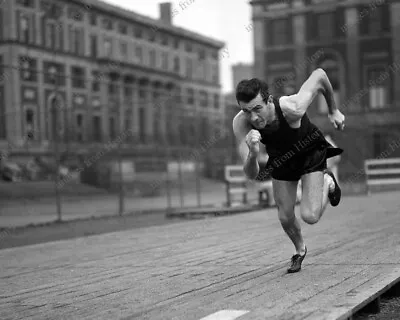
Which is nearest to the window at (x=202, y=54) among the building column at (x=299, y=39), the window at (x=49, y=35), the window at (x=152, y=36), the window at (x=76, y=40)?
the window at (x=152, y=36)

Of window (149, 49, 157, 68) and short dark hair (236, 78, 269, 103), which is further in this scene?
window (149, 49, 157, 68)

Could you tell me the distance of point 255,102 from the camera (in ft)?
22.4

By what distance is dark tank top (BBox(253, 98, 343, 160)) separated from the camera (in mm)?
7199

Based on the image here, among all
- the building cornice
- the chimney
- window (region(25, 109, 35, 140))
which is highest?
the chimney

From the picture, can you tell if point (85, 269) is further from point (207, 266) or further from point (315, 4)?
point (315, 4)

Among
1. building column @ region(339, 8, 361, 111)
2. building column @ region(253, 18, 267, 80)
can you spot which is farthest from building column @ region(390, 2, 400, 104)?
building column @ region(253, 18, 267, 80)

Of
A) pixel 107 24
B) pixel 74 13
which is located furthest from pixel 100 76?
pixel 107 24

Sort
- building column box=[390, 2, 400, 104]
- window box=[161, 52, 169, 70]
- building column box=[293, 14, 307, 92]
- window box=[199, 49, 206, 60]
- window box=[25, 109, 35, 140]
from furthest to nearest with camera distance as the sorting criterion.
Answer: window box=[199, 49, 206, 60]
window box=[161, 52, 169, 70]
building column box=[293, 14, 307, 92]
building column box=[390, 2, 400, 104]
window box=[25, 109, 35, 140]

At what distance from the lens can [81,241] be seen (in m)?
13.1

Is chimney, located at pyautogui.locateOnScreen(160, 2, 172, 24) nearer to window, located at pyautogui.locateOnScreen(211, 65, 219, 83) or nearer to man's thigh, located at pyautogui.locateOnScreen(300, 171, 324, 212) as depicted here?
window, located at pyautogui.locateOnScreen(211, 65, 219, 83)

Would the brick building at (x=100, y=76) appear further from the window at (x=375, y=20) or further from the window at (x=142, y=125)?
the window at (x=375, y=20)

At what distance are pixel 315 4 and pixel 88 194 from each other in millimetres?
26214

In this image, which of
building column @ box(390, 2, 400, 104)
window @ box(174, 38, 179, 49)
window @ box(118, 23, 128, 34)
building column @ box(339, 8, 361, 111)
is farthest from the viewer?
window @ box(174, 38, 179, 49)

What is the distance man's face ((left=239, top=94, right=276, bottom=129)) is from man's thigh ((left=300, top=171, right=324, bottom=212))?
769 millimetres
